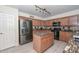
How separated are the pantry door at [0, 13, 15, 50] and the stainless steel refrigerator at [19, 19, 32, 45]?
629 mm

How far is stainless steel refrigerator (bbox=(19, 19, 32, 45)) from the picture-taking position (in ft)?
16.9

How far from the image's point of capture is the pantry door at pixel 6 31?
3.98m

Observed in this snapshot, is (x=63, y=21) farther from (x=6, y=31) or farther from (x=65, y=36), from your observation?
(x=6, y=31)

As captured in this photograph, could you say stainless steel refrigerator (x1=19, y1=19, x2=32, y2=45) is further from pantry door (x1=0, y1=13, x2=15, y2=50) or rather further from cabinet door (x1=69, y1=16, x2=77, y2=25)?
cabinet door (x1=69, y1=16, x2=77, y2=25)

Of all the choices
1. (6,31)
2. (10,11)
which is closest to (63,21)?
(10,11)

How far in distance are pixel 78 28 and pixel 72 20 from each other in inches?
28.3

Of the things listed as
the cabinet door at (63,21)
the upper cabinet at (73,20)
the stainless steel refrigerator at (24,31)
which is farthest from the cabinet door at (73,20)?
the stainless steel refrigerator at (24,31)

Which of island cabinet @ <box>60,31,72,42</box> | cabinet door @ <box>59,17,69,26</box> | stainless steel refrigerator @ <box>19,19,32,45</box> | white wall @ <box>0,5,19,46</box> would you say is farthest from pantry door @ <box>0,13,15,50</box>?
cabinet door @ <box>59,17,69,26</box>

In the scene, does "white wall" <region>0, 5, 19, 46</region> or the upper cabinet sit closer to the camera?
"white wall" <region>0, 5, 19, 46</region>

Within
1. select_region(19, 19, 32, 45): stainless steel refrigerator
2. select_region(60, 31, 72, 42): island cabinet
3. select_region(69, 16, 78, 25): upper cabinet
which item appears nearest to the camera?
select_region(19, 19, 32, 45): stainless steel refrigerator

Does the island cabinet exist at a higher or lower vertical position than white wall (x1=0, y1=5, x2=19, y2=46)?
lower

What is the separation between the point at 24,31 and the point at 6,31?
1.43 meters
